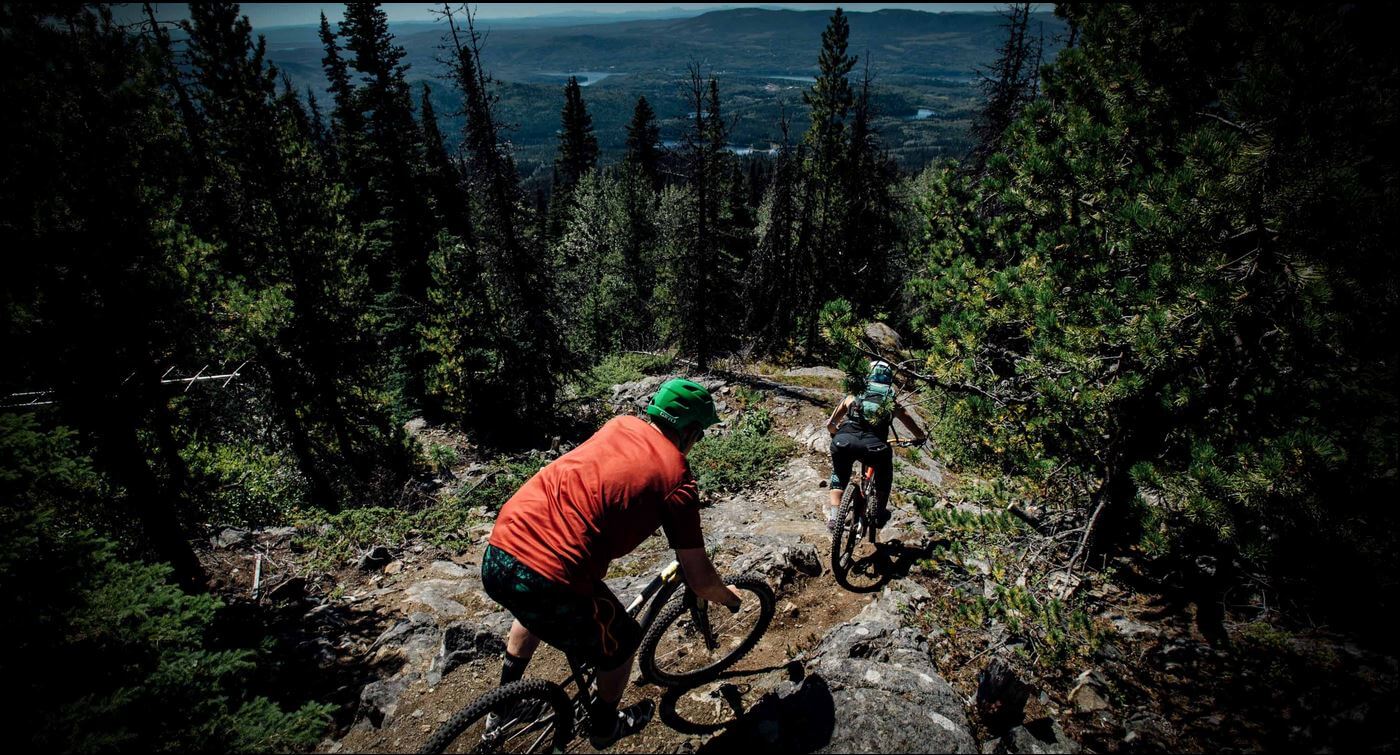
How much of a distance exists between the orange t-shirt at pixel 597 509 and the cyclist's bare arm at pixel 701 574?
101 millimetres

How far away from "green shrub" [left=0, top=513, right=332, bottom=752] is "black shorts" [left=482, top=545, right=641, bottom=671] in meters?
1.40

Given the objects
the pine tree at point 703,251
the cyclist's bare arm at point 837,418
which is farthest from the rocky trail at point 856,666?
the pine tree at point 703,251

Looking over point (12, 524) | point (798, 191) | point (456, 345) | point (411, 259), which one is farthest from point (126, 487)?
point (798, 191)

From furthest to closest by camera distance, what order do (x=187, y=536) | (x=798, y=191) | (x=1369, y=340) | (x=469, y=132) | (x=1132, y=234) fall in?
(x=798, y=191), (x=469, y=132), (x=187, y=536), (x=1132, y=234), (x=1369, y=340)

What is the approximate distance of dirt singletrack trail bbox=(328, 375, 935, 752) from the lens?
4.64 metres

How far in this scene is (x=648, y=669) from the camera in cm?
469

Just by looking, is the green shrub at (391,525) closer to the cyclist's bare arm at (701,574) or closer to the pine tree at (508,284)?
the cyclist's bare arm at (701,574)

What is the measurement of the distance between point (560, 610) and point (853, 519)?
416 cm

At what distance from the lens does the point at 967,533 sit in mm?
4664

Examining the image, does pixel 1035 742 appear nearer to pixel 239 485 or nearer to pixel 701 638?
pixel 701 638

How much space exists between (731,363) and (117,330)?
1712 cm

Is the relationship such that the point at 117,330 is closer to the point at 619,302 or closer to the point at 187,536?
the point at 187,536

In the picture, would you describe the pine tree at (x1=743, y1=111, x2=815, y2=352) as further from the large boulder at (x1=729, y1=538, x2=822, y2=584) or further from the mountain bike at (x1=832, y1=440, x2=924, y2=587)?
the large boulder at (x1=729, y1=538, x2=822, y2=584)

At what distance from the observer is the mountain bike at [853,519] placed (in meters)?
6.46
